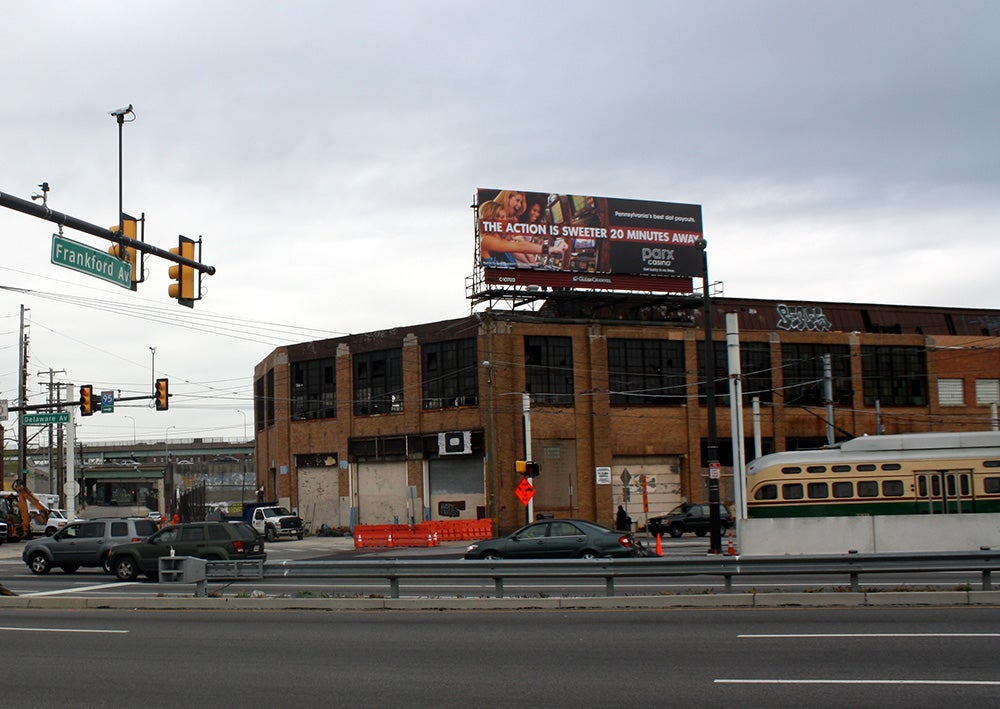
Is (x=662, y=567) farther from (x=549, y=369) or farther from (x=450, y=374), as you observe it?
(x=450, y=374)

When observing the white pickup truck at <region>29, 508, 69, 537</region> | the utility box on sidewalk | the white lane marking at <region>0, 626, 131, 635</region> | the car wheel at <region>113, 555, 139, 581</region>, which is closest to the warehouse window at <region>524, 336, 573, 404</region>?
the car wheel at <region>113, 555, 139, 581</region>

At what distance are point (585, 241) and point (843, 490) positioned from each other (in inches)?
968

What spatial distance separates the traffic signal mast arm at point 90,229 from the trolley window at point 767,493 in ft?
58.3

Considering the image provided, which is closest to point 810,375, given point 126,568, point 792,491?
point 792,491

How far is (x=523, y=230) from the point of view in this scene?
49.2 m

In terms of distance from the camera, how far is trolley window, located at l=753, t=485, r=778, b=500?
29.3 metres

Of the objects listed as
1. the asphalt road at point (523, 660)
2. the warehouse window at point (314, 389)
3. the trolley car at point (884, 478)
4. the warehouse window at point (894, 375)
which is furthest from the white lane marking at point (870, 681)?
the warehouse window at point (894, 375)

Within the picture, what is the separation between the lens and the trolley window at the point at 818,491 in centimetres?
2864

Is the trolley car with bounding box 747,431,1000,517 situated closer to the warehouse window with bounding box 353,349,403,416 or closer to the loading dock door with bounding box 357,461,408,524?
the loading dock door with bounding box 357,461,408,524

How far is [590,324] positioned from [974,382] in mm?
23489

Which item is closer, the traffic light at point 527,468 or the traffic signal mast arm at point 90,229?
the traffic signal mast arm at point 90,229

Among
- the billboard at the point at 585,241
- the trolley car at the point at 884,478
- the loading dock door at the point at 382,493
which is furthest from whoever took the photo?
the loading dock door at the point at 382,493

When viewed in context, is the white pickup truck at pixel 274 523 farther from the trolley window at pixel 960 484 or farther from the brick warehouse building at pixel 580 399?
the trolley window at pixel 960 484

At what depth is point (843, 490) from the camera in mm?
28422
